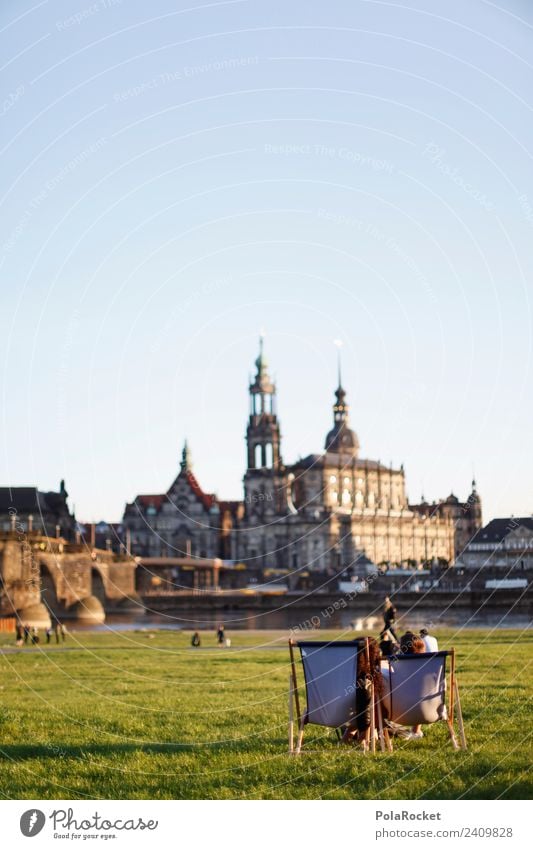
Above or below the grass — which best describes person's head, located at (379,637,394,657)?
above

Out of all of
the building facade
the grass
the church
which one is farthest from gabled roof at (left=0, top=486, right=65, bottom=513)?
the grass

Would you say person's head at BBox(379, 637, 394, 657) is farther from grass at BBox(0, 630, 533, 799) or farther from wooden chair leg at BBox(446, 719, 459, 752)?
wooden chair leg at BBox(446, 719, 459, 752)

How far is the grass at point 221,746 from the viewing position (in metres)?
10.4

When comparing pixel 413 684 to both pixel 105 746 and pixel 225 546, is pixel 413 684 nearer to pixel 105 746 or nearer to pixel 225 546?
→ pixel 105 746

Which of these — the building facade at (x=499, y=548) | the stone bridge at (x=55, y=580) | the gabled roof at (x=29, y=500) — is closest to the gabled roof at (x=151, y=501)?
the gabled roof at (x=29, y=500)

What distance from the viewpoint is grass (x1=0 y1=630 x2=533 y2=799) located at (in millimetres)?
10398

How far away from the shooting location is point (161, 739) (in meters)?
13.7

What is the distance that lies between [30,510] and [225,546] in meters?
43.9

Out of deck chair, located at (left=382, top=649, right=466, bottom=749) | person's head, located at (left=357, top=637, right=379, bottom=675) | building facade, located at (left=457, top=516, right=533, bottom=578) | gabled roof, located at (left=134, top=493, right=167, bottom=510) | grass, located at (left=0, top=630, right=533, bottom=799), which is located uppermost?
gabled roof, located at (left=134, top=493, right=167, bottom=510)

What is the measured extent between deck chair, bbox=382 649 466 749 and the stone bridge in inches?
2139

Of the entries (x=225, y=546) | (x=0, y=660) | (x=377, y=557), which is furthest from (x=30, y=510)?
(x=0, y=660)

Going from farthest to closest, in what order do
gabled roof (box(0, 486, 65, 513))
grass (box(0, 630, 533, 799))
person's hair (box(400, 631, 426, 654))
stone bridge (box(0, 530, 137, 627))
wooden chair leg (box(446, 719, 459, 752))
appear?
gabled roof (box(0, 486, 65, 513)), stone bridge (box(0, 530, 137, 627)), person's hair (box(400, 631, 426, 654)), wooden chair leg (box(446, 719, 459, 752)), grass (box(0, 630, 533, 799))

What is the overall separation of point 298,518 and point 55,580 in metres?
85.3

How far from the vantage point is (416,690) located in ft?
39.9
